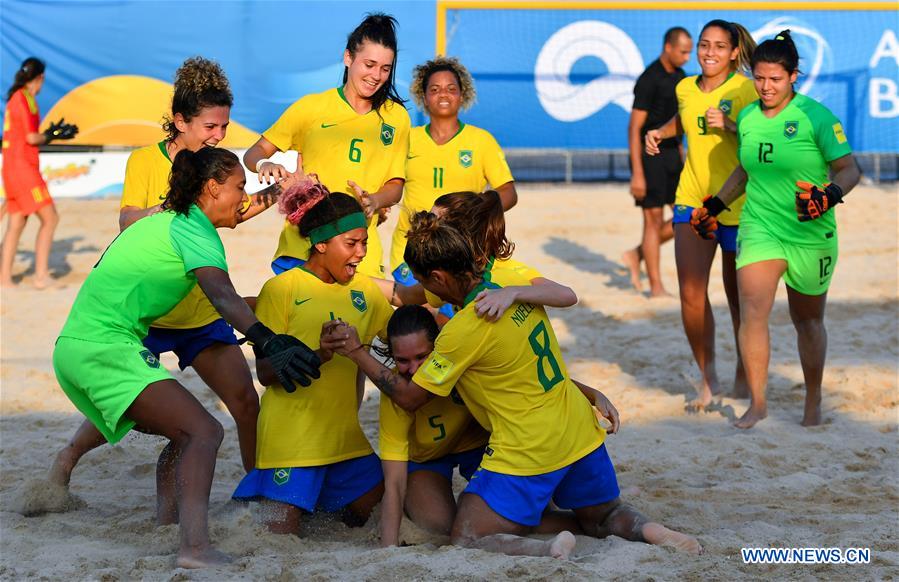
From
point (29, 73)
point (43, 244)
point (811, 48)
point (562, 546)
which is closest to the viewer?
point (562, 546)

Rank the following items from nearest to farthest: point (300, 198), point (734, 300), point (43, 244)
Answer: point (300, 198) → point (734, 300) → point (43, 244)

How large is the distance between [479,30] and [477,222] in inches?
441

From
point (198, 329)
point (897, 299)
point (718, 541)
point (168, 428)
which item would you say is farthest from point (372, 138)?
point (897, 299)

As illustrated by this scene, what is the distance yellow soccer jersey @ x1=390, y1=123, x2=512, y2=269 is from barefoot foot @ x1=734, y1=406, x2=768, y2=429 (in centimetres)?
184

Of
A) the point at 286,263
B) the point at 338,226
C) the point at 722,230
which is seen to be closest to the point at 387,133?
the point at 286,263

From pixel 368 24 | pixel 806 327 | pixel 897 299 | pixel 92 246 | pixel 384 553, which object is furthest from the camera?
pixel 92 246

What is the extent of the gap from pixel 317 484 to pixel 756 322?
2695 mm

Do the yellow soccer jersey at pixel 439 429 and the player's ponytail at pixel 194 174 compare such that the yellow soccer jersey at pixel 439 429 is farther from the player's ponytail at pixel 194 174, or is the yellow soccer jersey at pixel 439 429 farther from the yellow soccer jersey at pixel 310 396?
the player's ponytail at pixel 194 174

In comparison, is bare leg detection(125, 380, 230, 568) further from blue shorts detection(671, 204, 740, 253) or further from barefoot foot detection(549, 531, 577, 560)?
blue shorts detection(671, 204, 740, 253)

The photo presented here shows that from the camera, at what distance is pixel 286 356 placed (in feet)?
12.3

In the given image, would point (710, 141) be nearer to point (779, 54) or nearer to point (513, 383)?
point (779, 54)

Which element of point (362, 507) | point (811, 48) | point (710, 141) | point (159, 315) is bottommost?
point (362, 507)

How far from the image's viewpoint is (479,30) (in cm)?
1462

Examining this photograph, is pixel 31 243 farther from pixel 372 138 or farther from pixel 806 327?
pixel 806 327
